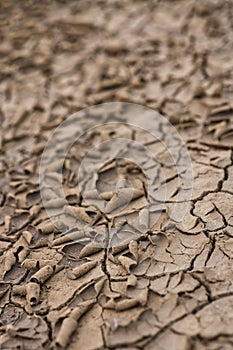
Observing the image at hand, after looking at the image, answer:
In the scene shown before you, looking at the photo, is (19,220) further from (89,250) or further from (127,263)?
(127,263)

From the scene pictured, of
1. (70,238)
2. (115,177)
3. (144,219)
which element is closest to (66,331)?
(70,238)

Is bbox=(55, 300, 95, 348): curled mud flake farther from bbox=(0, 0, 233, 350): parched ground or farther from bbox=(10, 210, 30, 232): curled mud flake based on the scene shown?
bbox=(10, 210, 30, 232): curled mud flake

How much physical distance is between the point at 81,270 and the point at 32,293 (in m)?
0.22

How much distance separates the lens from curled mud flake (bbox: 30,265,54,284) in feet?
6.85

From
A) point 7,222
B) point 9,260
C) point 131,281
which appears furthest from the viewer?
point 7,222

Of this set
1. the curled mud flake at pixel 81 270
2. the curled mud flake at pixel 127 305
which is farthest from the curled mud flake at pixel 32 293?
the curled mud flake at pixel 127 305

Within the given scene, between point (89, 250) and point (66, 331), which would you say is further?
point (89, 250)

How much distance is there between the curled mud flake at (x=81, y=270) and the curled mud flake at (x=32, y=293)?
0.48 ft

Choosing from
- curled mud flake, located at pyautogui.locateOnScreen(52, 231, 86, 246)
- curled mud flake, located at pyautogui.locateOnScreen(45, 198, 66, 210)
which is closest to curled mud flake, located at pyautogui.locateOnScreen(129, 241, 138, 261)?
curled mud flake, located at pyautogui.locateOnScreen(52, 231, 86, 246)

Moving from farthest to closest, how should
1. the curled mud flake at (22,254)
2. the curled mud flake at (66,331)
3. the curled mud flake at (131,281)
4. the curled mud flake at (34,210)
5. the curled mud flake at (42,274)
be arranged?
the curled mud flake at (34,210)
the curled mud flake at (22,254)
the curled mud flake at (42,274)
the curled mud flake at (131,281)
the curled mud flake at (66,331)

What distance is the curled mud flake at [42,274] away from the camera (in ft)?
6.85

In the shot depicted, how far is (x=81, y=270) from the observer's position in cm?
Answer: 209

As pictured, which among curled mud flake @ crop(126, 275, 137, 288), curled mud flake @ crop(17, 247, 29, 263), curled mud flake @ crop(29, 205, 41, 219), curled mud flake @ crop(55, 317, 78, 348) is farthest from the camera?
curled mud flake @ crop(29, 205, 41, 219)

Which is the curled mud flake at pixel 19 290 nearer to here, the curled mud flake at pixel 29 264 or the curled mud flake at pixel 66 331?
the curled mud flake at pixel 29 264
